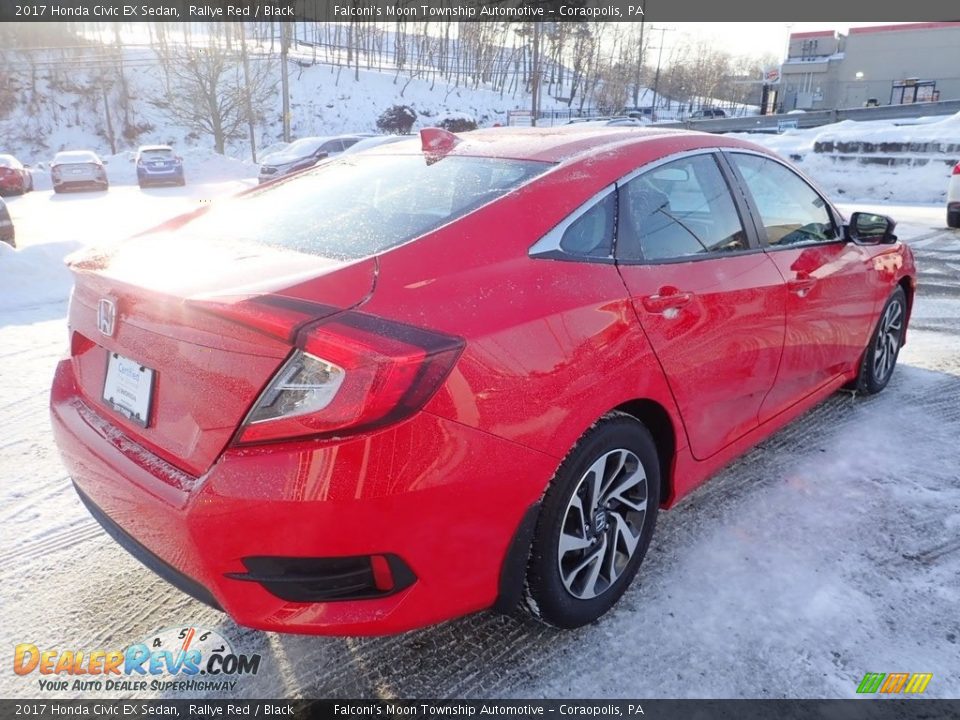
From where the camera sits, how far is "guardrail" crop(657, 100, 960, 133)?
30062 millimetres

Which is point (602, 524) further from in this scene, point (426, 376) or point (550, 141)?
point (550, 141)

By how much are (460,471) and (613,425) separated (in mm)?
659

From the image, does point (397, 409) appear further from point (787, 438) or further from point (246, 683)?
point (787, 438)

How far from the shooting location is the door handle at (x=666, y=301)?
2.27 metres

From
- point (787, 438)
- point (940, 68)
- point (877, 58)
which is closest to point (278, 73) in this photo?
point (877, 58)

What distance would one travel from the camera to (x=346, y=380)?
5.23 feet

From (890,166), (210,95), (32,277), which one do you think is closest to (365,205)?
(32,277)

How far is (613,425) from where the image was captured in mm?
2172

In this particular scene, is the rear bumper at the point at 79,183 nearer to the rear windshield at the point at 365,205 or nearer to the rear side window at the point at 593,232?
the rear windshield at the point at 365,205

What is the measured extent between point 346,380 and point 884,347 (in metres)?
3.89

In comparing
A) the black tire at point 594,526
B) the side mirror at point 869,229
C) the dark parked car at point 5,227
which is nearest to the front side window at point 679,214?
the black tire at point 594,526

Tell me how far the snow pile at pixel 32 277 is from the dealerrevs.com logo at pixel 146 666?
17.6 feet

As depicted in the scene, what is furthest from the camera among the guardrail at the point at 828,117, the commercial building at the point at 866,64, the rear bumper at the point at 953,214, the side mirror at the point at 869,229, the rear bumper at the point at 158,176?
the commercial building at the point at 866,64

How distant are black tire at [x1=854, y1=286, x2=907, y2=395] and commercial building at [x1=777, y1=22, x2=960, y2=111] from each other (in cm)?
5644
